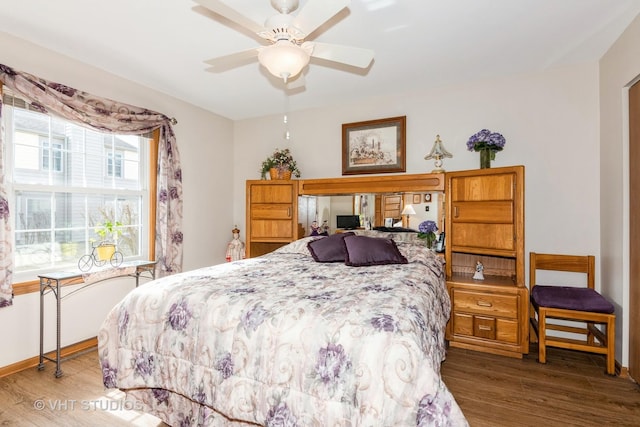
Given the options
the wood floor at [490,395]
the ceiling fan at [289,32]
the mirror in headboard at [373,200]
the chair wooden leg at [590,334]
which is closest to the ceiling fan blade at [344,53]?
the ceiling fan at [289,32]

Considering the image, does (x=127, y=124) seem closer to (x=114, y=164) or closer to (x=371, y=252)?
(x=114, y=164)

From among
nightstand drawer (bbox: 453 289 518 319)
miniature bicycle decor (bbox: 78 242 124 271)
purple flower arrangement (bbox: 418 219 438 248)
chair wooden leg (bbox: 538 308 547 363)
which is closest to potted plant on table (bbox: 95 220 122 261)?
miniature bicycle decor (bbox: 78 242 124 271)

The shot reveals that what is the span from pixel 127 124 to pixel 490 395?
3.71 meters

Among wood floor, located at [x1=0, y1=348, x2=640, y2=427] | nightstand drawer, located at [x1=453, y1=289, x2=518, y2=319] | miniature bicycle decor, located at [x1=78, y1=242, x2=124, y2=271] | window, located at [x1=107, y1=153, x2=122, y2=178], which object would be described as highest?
window, located at [x1=107, y1=153, x2=122, y2=178]

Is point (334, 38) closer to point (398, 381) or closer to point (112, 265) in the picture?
point (398, 381)

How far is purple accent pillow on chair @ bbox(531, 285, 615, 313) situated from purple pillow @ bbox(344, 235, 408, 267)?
108 centimetres

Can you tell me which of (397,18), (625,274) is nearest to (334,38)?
Answer: (397,18)

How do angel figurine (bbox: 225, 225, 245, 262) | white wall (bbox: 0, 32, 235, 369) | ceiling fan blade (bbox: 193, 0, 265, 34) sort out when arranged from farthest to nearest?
angel figurine (bbox: 225, 225, 245, 262) < white wall (bbox: 0, 32, 235, 369) < ceiling fan blade (bbox: 193, 0, 265, 34)

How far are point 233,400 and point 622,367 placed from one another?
2.69 meters

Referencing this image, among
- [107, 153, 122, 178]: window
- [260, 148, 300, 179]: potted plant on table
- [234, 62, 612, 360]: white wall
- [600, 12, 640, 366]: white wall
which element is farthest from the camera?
[260, 148, 300, 179]: potted plant on table

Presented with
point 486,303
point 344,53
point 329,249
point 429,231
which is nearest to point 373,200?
point 429,231

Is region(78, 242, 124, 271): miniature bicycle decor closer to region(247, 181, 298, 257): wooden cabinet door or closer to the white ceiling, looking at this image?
region(247, 181, 298, 257): wooden cabinet door

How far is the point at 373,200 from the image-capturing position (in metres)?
3.46

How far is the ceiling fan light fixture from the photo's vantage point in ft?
5.63
